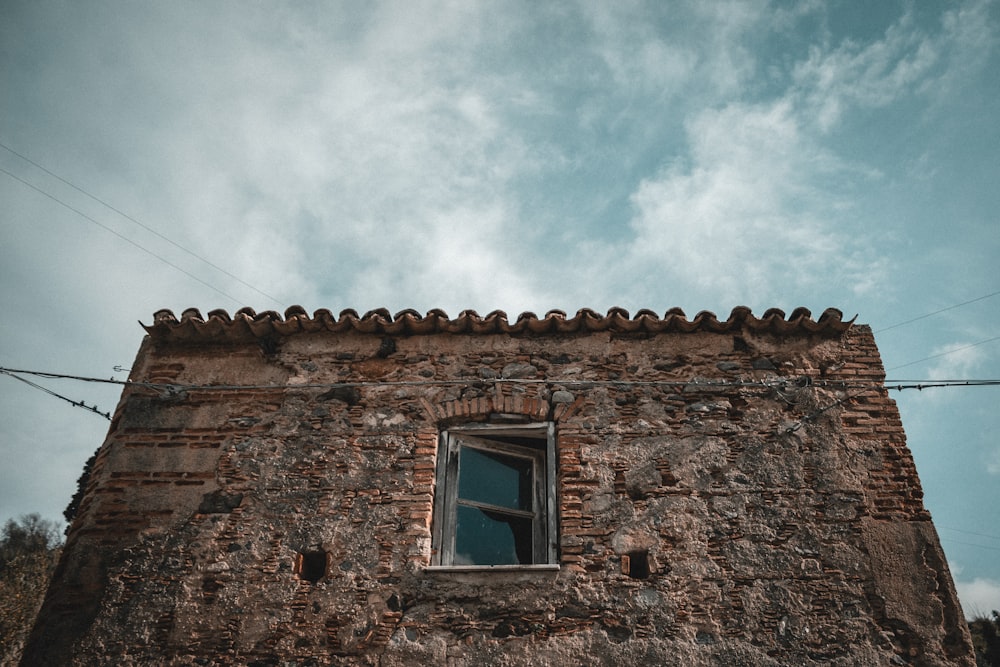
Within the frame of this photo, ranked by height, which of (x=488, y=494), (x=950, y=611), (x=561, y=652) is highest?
(x=488, y=494)

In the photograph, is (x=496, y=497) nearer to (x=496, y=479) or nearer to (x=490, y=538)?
(x=496, y=479)

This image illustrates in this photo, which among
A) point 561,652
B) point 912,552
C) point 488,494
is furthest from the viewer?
point 488,494

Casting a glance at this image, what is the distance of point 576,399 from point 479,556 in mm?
1449

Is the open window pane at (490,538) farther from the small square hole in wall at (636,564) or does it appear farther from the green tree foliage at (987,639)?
the green tree foliage at (987,639)

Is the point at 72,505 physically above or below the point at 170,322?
below

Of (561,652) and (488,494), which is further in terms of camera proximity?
(488,494)

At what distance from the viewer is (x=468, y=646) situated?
4.67 metres

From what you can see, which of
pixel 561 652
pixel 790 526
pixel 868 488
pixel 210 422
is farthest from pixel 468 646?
pixel 868 488

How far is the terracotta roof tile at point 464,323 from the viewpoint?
5965 millimetres

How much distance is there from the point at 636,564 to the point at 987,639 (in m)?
11.5

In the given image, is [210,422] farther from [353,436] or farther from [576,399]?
[576,399]

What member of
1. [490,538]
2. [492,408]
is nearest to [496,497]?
[490,538]

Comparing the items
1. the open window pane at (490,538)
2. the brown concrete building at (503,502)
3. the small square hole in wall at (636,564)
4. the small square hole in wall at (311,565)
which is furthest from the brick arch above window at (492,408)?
the small square hole in wall at (311,565)

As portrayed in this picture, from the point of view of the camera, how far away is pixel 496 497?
5.50m
